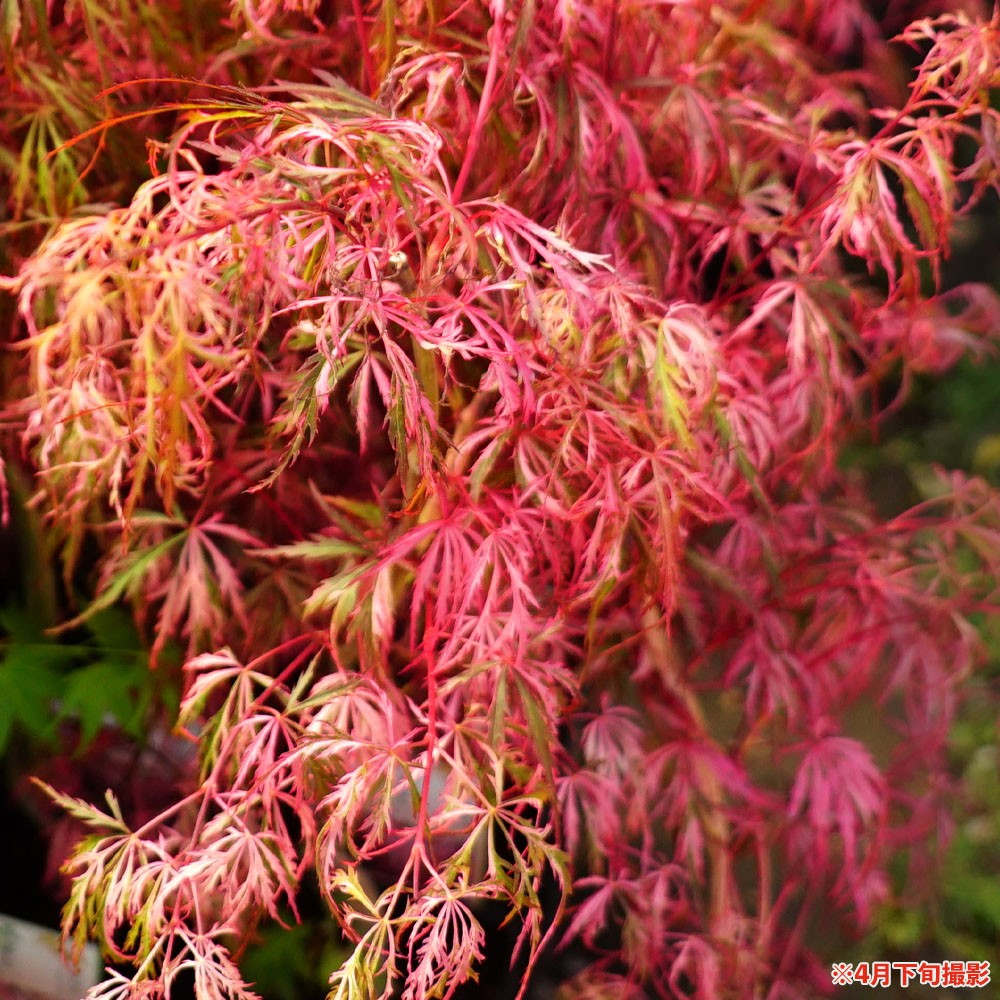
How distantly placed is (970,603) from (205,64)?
105 centimetres

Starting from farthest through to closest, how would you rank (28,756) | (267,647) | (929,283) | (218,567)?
(929,283) < (28,756) < (267,647) < (218,567)

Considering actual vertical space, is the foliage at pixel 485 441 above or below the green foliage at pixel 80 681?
above

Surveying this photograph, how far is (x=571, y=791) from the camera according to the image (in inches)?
39.8

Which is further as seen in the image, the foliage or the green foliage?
the green foliage

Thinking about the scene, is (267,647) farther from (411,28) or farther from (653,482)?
(411,28)

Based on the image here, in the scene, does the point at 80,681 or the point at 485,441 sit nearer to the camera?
the point at 485,441

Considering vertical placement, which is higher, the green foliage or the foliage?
the foliage

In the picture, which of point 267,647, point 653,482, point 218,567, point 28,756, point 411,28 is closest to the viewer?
point 653,482

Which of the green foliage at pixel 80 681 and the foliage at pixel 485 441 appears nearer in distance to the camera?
the foliage at pixel 485 441

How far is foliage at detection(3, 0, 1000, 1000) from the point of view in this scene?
70 centimetres

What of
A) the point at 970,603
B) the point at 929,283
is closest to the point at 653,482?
the point at 970,603

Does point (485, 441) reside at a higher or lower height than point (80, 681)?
higher

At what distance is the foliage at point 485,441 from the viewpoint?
2.29ft

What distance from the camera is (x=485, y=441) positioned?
3.26 feet
